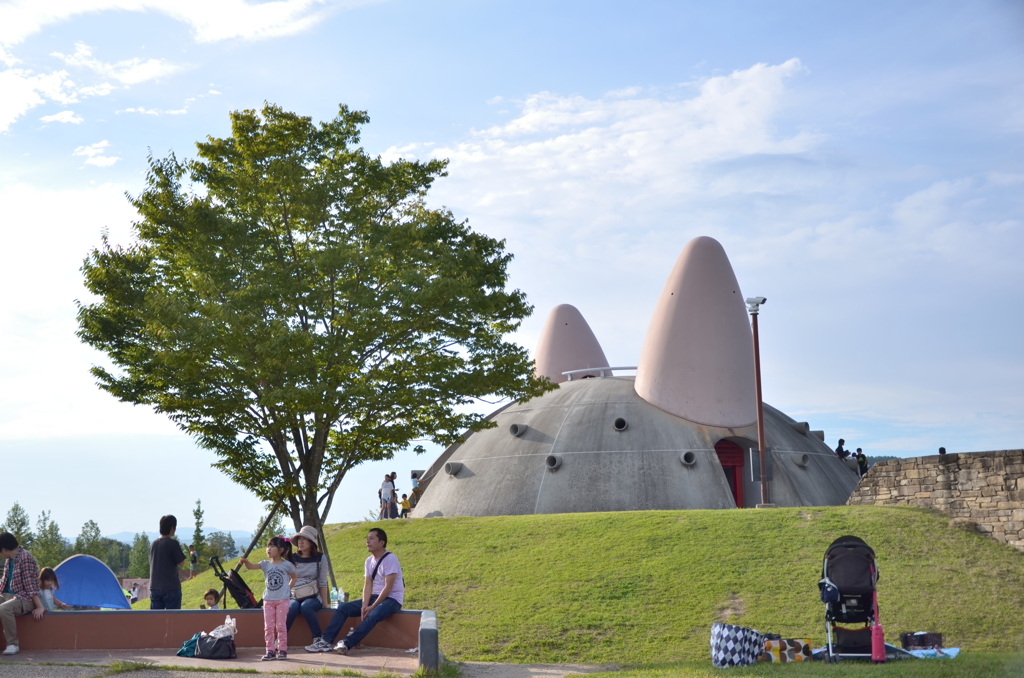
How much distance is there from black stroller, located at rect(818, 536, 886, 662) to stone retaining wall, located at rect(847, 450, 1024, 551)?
7853mm

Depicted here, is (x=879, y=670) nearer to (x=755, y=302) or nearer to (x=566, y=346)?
(x=755, y=302)

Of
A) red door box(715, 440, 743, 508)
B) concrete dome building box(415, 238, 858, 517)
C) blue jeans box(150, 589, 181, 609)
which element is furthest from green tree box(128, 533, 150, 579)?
blue jeans box(150, 589, 181, 609)

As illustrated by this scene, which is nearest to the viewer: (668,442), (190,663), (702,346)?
(190,663)

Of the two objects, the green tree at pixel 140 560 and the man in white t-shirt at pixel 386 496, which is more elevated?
the man in white t-shirt at pixel 386 496

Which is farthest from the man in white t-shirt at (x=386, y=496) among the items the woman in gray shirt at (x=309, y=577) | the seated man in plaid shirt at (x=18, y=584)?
the seated man in plaid shirt at (x=18, y=584)

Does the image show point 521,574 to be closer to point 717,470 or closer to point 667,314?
point 717,470

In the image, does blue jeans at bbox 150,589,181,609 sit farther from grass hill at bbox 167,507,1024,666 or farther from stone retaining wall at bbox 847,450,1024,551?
Result: stone retaining wall at bbox 847,450,1024,551

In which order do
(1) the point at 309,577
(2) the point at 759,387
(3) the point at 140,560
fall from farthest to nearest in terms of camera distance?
(3) the point at 140,560 → (2) the point at 759,387 → (1) the point at 309,577

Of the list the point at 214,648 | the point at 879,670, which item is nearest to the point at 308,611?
the point at 214,648

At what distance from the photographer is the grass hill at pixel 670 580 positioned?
1359 centimetres

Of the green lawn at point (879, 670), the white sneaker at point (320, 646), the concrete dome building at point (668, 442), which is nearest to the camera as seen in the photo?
the green lawn at point (879, 670)

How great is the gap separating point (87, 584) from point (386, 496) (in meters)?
10.7

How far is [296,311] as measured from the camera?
49.9ft

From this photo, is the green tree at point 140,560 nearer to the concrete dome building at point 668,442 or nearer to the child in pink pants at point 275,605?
the concrete dome building at point 668,442
